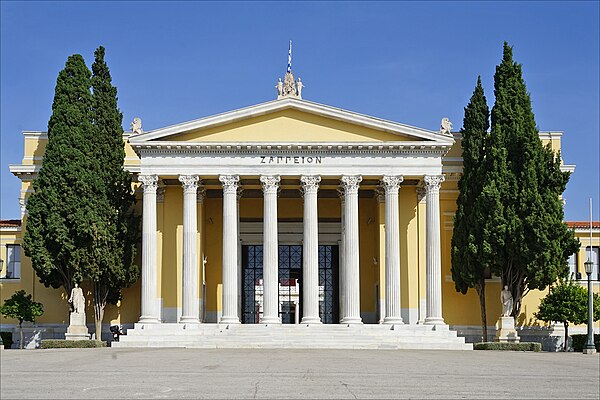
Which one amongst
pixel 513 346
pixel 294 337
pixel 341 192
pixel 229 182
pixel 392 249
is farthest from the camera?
pixel 341 192

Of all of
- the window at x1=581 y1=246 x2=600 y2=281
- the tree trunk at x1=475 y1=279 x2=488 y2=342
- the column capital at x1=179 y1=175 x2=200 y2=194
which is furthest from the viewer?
the window at x1=581 y1=246 x2=600 y2=281

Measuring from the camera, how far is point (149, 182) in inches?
1854

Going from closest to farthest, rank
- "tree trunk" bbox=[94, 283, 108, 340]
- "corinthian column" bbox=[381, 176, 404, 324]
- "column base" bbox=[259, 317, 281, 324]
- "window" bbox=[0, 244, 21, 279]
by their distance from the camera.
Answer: "column base" bbox=[259, 317, 281, 324]
"corinthian column" bbox=[381, 176, 404, 324]
"tree trunk" bbox=[94, 283, 108, 340]
"window" bbox=[0, 244, 21, 279]

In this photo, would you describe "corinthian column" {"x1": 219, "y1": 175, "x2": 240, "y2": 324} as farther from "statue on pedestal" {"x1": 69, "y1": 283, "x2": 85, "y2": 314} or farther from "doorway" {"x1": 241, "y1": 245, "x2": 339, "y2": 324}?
"statue on pedestal" {"x1": 69, "y1": 283, "x2": 85, "y2": 314}

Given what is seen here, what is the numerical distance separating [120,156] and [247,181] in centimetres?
663

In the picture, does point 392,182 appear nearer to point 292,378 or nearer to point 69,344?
point 69,344

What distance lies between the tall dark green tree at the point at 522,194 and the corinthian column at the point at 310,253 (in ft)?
27.9

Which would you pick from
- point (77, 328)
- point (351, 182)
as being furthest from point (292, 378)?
point (77, 328)

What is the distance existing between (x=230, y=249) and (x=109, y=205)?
6.41 m

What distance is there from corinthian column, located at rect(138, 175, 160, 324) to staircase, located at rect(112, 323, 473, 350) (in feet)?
3.90

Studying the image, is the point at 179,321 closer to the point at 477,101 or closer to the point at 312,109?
the point at 312,109

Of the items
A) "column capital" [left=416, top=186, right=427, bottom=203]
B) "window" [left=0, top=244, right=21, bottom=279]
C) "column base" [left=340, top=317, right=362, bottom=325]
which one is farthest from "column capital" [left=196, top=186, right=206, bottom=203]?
"window" [left=0, top=244, right=21, bottom=279]

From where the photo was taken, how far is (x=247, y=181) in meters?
49.3

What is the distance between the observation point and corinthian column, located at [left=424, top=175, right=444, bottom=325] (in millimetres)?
46519
